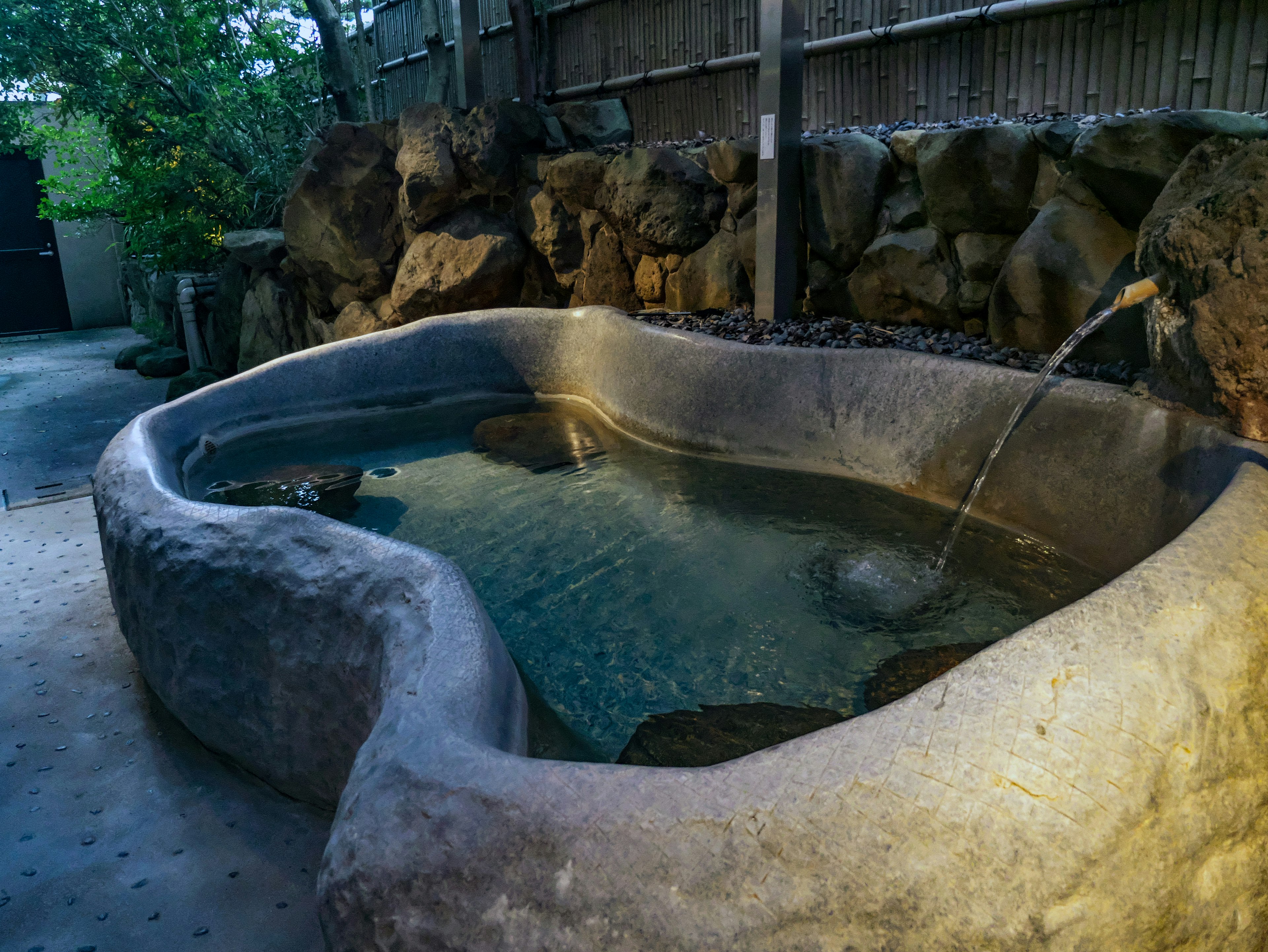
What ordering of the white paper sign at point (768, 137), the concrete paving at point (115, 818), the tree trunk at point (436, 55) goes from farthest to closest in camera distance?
the tree trunk at point (436, 55) → the white paper sign at point (768, 137) → the concrete paving at point (115, 818)

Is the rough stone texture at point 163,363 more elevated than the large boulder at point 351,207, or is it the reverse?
the large boulder at point 351,207

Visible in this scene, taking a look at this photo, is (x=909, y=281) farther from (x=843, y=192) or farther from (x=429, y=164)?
(x=429, y=164)

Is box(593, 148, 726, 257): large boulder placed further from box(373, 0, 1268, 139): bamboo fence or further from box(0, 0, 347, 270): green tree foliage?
box(0, 0, 347, 270): green tree foliage

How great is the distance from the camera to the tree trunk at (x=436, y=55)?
657 cm

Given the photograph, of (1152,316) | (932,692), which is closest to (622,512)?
(1152,316)

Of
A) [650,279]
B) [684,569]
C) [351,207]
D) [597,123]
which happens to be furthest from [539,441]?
[351,207]

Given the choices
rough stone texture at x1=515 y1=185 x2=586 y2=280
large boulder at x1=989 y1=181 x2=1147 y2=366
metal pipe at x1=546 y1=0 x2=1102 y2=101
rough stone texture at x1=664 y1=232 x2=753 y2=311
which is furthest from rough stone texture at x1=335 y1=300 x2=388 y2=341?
large boulder at x1=989 y1=181 x2=1147 y2=366

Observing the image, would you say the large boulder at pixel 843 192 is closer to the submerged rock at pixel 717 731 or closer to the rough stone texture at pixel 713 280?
the rough stone texture at pixel 713 280

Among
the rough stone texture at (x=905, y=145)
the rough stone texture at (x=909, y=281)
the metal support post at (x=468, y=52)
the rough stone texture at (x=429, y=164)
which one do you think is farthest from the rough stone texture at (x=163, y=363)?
the rough stone texture at (x=905, y=145)

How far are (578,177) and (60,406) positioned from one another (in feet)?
13.5

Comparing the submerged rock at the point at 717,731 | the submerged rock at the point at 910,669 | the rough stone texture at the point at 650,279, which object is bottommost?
the submerged rock at the point at 717,731

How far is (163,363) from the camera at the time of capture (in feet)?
24.3

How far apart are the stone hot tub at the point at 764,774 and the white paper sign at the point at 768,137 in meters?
2.34

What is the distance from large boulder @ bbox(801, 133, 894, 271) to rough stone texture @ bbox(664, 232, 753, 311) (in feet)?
1.45
